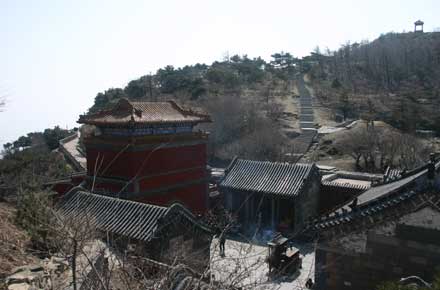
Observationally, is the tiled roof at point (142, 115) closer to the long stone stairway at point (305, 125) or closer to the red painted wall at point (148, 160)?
the red painted wall at point (148, 160)

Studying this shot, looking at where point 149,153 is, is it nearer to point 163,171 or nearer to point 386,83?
point 163,171

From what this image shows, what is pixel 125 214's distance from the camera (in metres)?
12.0

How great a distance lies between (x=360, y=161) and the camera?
3125 cm

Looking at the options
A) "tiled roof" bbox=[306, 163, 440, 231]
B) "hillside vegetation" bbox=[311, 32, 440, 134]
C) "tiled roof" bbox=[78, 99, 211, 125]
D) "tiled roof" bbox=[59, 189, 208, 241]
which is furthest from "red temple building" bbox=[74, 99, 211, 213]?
"hillside vegetation" bbox=[311, 32, 440, 134]

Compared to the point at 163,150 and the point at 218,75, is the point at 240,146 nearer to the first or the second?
the point at 163,150

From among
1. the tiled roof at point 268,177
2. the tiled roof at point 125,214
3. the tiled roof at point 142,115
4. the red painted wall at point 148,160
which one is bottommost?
the tiled roof at point 268,177

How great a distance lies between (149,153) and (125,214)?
496 centimetres

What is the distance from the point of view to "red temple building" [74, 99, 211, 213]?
16562 mm

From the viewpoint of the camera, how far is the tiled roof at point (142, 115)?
16.9 meters

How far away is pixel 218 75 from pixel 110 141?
136ft

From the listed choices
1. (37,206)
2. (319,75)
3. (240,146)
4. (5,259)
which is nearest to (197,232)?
(37,206)

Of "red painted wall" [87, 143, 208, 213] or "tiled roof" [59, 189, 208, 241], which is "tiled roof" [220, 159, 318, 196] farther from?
"tiled roof" [59, 189, 208, 241]

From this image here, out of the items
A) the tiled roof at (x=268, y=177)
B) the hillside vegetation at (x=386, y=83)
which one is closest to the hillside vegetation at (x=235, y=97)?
the hillside vegetation at (x=386, y=83)

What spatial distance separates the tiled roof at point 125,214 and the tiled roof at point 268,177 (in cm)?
726
